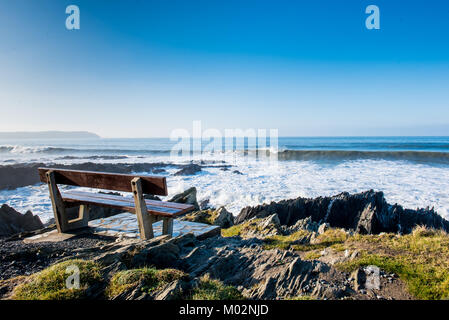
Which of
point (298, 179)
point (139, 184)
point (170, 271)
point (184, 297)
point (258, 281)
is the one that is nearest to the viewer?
point (184, 297)

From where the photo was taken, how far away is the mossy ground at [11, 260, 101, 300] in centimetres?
248

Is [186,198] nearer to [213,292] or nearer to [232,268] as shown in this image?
[232,268]

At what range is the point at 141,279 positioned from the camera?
2.72 m

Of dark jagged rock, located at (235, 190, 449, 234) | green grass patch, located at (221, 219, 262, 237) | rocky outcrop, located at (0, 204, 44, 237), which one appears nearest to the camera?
green grass patch, located at (221, 219, 262, 237)

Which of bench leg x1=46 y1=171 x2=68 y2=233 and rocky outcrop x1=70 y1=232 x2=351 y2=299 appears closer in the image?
rocky outcrop x1=70 y1=232 x2=351 y2=299

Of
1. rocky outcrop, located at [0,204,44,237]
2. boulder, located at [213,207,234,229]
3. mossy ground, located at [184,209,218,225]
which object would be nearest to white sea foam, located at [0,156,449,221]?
rocky outcrop, located at [0,204,44,237]

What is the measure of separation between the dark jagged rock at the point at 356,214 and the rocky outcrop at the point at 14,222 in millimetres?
7166

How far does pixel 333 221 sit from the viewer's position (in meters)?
9.00

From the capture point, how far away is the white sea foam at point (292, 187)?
40.6 ft

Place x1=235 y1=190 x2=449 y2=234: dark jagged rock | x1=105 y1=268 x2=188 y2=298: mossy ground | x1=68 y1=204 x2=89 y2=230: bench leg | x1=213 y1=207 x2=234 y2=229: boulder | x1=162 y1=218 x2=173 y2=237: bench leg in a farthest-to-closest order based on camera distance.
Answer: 1. x1=213 y1=207 x2=234 y2=229: boulder
2. x1=235 y1=190 x2=449 y2=234: dark jagged rock
3. x1=68 y1=204 x2=89 y2=230: bench leg
4. x1=162 y1=218 x2=173 y2=237: bench leg
5. x1=105 y1=268 x2=188 y2=298: mossy ground

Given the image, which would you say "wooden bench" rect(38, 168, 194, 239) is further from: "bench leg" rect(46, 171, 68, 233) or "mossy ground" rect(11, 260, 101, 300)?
"mossy ground" rect(11, 260, 101, 300)
